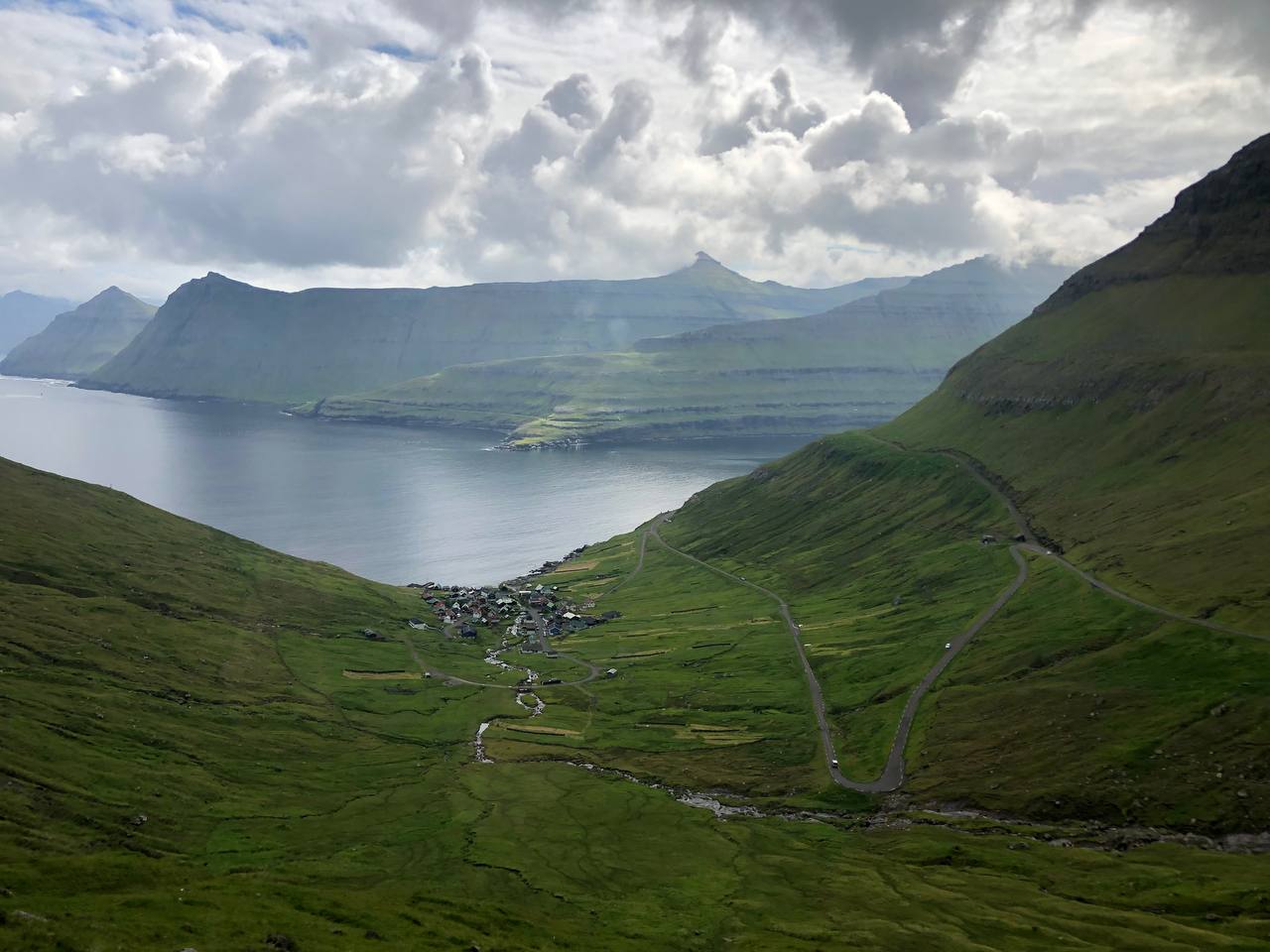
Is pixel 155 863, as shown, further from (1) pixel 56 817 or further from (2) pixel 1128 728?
(2) pixel 1128 728

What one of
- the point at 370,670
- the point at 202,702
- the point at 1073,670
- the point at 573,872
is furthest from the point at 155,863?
the point at 1073,670

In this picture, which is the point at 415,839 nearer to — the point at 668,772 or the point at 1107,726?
the point at 668,772

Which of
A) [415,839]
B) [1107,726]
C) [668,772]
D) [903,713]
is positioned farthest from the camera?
[903,713]

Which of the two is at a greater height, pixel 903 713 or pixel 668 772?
pixel 903 713

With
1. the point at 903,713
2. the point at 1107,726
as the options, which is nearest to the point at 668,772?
the point at 903,713

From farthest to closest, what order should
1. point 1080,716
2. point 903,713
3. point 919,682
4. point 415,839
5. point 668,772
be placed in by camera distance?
1. point 919,682
2. point 903,713
3. point 668,772
4. point 1080,716
5. point 415,839

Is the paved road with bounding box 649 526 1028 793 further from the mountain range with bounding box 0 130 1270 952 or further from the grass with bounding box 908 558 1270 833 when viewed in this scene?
the grass with bounding box 908 558 1270 833

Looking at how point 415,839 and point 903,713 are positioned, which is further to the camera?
point 903,713

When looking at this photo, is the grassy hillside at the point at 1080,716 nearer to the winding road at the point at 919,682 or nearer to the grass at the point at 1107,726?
the grass at the point at 1107,726

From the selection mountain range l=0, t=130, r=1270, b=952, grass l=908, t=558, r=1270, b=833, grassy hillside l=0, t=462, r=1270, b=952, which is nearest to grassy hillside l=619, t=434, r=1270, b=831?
grass l=908, t=558, r=1270, b=833
